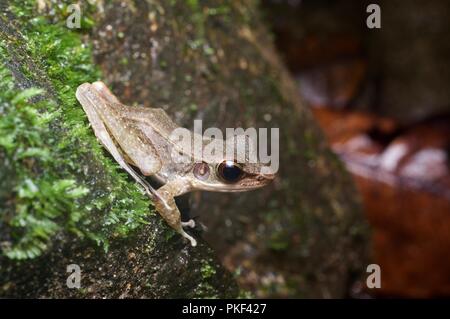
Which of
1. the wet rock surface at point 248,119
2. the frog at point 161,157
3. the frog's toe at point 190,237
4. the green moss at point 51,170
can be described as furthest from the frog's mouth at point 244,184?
the wet rock surface at point 248,119

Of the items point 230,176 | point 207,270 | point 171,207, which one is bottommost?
point 207,270

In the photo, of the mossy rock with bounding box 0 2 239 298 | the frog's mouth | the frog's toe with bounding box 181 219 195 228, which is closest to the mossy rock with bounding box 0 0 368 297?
the mossy rock with bounding box 0 2 239 298

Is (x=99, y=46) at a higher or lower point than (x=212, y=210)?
higher

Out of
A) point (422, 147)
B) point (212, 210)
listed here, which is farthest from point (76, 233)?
point (422, 147)

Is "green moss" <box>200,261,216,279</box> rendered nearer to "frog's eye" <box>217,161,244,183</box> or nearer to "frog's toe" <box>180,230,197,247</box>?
"frog's toe" <box>180,230,197,247</box>

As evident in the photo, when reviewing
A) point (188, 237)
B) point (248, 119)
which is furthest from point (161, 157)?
point (248, 119)

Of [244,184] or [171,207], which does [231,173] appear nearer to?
[244,184]
